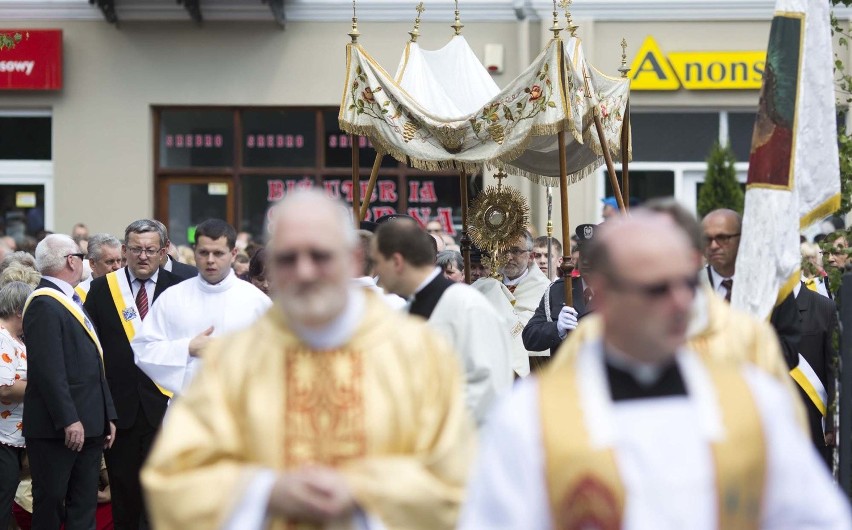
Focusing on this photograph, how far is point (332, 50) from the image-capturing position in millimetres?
15578

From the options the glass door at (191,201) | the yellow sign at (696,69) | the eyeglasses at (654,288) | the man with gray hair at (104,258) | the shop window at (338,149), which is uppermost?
the yellow sign at (696,69)

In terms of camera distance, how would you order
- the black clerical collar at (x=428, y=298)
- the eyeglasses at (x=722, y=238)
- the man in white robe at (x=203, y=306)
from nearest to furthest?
1. the black clerical collar at (x=428, y=298)
2. the eyeglasses at (x=722, y=238)
3. the man in white robe at (x=203, y=306)

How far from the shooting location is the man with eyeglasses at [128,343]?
8.08 metres

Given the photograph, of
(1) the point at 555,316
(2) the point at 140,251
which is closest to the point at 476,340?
(1) the point at 555,316

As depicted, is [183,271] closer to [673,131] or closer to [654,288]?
[654,288]

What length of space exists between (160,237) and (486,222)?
241 cm

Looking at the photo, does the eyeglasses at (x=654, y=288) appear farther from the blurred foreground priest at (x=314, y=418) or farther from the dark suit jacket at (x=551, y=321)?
the dark suit jacket at (x=551, y=321)

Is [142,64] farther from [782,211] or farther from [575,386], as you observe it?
[575,386]

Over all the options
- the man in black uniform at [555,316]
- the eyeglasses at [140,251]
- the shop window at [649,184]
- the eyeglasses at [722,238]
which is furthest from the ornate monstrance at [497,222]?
the shop window at [649,184]

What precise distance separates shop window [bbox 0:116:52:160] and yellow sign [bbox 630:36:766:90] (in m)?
7.04

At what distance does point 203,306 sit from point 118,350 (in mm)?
1494

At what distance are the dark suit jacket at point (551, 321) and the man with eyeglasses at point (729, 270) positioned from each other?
1.87 meters

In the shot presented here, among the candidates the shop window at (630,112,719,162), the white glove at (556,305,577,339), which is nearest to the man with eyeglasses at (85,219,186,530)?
the white glove at (556,305,577,339)

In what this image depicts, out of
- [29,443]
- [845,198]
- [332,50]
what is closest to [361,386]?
[845,198]
